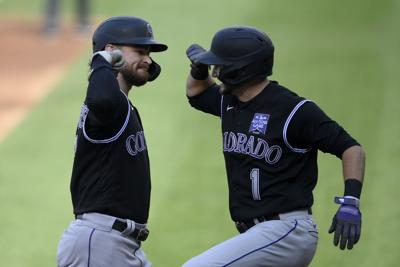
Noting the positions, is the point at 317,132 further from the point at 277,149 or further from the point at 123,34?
the point at 123,34

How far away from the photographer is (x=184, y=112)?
11.2 metres

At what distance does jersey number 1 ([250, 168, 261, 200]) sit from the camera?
502 centimetres

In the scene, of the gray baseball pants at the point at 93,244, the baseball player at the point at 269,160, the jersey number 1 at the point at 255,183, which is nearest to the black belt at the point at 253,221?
the baseball player at the point at 269,160

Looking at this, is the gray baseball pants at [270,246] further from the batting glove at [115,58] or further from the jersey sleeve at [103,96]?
the batting glove at [115,58]

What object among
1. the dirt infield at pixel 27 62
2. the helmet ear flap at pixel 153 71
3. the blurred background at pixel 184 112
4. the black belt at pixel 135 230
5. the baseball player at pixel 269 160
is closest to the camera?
the baseball player at pixel 269 160

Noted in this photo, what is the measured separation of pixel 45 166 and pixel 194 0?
309 inches

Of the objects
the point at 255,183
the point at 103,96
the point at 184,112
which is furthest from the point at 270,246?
the point at 184,112

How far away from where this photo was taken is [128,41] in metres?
5.21

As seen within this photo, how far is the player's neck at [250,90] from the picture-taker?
518 centimetres

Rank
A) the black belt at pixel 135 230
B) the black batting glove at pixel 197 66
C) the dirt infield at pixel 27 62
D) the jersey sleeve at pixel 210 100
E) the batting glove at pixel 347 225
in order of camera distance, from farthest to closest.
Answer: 1. the dirt infield at pixel 27 62
2. the jersey sleeve at pixel 210 100
3. the black batting glove at pixel 197 66
4. the black belt at pixel 135 230
5. the batting glove at pixel 347 225

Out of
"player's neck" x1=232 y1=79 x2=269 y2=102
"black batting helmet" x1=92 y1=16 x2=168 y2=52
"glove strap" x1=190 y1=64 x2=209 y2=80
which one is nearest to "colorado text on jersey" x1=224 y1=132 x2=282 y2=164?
"player's neck" x1=232 y1=79 x2=269 y2=102

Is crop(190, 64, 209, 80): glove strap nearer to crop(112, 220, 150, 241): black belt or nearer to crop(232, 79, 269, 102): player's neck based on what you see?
crop(232, 79, 269, 102): player's neck

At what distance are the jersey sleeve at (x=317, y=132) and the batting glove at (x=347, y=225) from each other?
312mm

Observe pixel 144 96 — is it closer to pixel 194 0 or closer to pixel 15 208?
pixel 15 208
